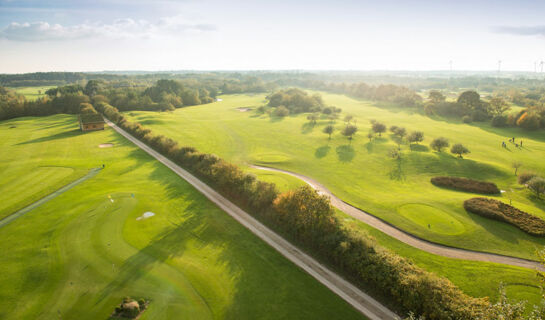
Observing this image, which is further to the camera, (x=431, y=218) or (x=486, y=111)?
(x=486, y=111)

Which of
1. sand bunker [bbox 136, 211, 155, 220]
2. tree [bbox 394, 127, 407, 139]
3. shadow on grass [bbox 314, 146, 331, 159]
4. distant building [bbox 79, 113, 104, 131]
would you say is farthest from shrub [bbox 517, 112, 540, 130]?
distant building [bbox 79, 113, 104, 131]

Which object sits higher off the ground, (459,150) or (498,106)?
(498,106)

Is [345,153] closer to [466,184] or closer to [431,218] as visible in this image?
[466,184]

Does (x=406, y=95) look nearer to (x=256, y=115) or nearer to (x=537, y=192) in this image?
(x=256, y=115)

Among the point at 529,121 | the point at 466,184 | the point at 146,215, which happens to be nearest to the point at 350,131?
the point at 466,184

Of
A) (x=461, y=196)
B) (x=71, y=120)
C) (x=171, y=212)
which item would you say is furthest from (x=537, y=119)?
(x=71, y=120)
